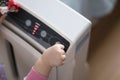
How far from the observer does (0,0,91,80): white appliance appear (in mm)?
630

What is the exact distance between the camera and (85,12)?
891 millimetres

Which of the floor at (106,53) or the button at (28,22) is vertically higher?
the button at (28,22)

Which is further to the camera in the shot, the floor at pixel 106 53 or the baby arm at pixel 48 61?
the floor at pixel 106 53

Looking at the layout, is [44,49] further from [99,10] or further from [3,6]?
[99,10]

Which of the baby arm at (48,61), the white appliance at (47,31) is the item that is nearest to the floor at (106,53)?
the white appliance at (47,31)

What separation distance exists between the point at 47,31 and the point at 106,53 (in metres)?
0.67

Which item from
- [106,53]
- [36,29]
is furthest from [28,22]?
[106,53]

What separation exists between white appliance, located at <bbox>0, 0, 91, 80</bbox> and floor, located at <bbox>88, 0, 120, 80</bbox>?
1.58ft

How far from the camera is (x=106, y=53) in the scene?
127cm

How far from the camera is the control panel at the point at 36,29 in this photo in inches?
25.3

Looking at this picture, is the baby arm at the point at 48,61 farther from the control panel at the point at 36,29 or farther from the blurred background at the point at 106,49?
the blurred background at the point at 106,49

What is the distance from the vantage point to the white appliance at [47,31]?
0.63 m

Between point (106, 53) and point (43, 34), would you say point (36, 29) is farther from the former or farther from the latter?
point (106, 53)

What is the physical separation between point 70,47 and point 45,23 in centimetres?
8
